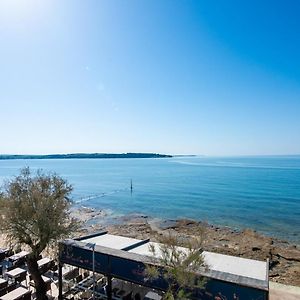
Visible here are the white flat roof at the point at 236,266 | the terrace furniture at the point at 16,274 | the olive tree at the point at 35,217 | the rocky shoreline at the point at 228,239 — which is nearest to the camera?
the white flat roof at the point at 236,266

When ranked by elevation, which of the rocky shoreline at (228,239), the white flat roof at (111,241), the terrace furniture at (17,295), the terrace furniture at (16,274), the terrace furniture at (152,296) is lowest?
the rocky shoreline at (228,239)

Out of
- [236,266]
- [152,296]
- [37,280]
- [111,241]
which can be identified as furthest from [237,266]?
[37,280]

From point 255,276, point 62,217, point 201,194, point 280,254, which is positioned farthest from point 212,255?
point 201,194

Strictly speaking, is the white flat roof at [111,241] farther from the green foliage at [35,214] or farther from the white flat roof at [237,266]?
the white flat roof at [237,266]

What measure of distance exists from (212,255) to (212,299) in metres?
4.19

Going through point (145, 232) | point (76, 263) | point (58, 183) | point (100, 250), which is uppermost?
point (58, 183)

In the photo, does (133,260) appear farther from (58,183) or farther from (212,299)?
(58,183)

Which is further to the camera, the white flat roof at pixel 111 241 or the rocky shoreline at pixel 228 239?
the rocky shoreline at pixel 228 239

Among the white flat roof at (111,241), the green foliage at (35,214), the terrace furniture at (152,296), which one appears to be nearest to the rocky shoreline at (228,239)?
the white flat roof at (111,241)

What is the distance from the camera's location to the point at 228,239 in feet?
118

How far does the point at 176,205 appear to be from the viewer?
57.7 m

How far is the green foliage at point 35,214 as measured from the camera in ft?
55.2

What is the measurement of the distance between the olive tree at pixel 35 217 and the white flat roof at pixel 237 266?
8.76 m

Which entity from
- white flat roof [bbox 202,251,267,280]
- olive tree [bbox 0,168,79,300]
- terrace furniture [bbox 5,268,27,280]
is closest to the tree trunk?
olive tree [bbox 0,168,79,300]
